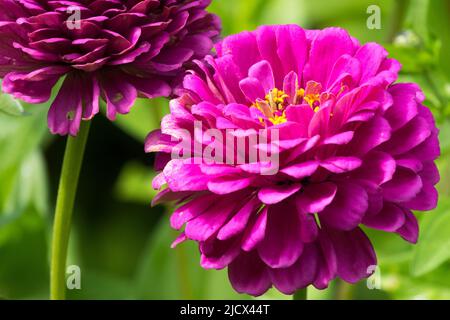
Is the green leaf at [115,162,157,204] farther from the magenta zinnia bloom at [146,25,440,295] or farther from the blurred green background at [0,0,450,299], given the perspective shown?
the magenta zinnia bloom at [146,25,440,295]

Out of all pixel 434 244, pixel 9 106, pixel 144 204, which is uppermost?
pixel 144 204

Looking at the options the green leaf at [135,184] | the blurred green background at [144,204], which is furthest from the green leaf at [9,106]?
the green leaf at [135,184]

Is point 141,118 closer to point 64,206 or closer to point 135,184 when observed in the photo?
point 135,184

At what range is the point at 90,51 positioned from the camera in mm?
562

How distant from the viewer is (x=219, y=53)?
585mm

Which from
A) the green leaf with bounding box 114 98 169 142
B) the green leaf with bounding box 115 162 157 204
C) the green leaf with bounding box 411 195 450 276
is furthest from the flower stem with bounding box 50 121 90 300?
the green leaf with bounding box 115 162 157 204

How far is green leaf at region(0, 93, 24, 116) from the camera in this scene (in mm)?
608

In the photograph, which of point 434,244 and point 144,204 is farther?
point 144,204

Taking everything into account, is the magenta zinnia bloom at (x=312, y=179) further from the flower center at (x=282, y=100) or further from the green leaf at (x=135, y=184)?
the green leaf at (x=135, y=184)

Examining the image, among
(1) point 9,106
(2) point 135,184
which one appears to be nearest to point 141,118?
(2) point 135,184

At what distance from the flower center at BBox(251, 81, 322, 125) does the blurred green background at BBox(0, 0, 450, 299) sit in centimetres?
16

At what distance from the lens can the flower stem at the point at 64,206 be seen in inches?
23.6

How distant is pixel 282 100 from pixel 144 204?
628mm

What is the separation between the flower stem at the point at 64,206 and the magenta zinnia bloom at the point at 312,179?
2.9 inches
